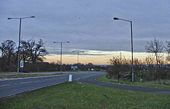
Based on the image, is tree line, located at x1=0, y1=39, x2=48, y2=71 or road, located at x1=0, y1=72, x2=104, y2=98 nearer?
road, located at x1=0, y1=72, x2=104, y2=98

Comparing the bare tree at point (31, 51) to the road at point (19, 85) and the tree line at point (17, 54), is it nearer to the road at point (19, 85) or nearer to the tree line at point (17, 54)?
the tree line at point (17, 54)

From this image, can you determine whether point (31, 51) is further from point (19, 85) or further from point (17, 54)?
point (19, 85)

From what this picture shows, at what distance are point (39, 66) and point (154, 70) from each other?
235 feet

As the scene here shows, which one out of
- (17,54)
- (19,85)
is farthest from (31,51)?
(19,85)

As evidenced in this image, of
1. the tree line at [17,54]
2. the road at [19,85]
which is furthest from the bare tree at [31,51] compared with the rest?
the road at [19,85]

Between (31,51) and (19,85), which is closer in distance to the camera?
(19,85)

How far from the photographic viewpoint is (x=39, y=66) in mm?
119250

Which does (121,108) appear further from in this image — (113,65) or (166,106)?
(113,65)

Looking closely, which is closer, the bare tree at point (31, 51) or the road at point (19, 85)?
the road at point (19, 85)

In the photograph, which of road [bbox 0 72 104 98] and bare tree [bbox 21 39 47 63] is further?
bare tree [bbox 21 39 47 63]

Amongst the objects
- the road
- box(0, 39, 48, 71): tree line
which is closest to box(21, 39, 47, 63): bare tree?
box(0, 39, 48, 71): tree line

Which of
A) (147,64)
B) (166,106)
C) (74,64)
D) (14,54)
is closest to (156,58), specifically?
(147,64)

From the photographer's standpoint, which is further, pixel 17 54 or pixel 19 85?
pixel 17 54

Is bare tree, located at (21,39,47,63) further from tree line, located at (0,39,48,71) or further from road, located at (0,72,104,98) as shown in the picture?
road, located at (0,72,104,98)
